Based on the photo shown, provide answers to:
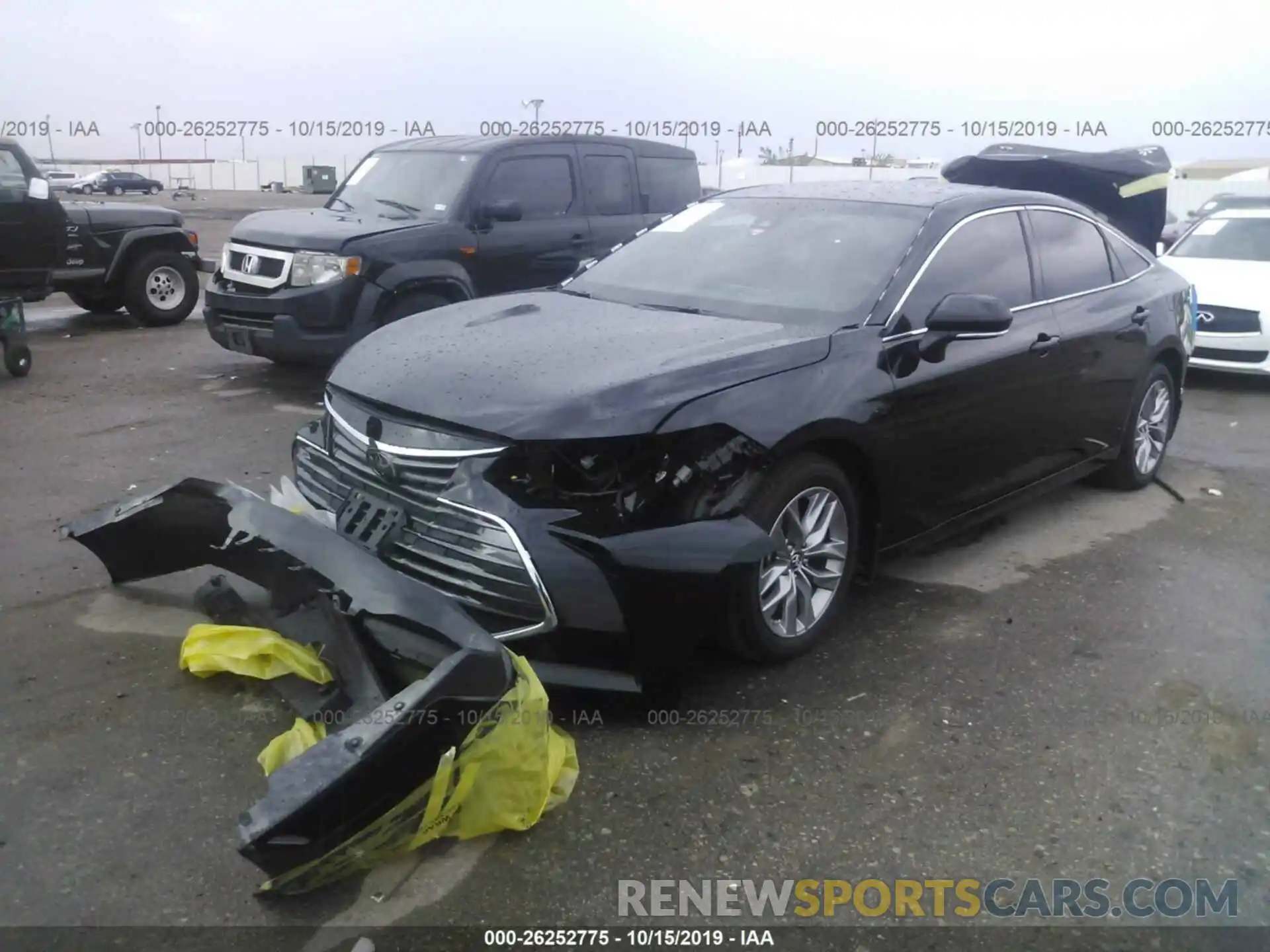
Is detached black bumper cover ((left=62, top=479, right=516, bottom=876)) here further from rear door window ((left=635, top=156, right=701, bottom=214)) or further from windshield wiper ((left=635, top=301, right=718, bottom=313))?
rear door window ((left=635, top=156, right=701, bottom=214))

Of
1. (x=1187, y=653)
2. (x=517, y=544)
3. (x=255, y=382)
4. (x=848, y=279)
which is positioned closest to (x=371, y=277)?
(x=255, y=382)

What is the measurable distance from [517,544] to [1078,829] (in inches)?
70.5

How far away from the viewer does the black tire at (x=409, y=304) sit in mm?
7977

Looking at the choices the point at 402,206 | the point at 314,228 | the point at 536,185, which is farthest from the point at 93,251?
the point at 536,185

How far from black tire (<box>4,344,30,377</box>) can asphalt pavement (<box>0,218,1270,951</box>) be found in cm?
378

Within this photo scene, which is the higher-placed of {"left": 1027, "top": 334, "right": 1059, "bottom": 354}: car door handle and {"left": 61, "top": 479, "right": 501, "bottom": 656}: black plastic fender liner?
{"left": 1027, "top": 334, "right": 1059, "bottom": 354}: car door handle

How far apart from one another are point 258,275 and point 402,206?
123 cm

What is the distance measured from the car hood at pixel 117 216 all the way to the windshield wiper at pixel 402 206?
395 cm

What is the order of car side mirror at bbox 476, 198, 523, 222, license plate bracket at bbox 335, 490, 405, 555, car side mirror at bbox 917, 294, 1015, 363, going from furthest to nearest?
car side mirror at bbox 476, 198, 523, 222 < car side mirror at bbox 917, 294, 1015, 363 < license plate bracket at bbox 335, 490, 405, 555

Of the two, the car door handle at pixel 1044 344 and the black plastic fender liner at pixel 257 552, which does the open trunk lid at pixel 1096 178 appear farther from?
the black plastic fender liner at pixel 257 552

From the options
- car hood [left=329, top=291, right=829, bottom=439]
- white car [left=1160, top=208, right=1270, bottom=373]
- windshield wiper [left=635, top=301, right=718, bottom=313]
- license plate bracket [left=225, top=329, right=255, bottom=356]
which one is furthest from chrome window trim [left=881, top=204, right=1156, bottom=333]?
license plate bracket [left=225, top=329, right=255, bottom=356]

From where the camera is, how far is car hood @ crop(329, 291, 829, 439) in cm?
344

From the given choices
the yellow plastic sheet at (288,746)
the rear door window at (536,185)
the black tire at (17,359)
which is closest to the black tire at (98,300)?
the black tire at (17,359)

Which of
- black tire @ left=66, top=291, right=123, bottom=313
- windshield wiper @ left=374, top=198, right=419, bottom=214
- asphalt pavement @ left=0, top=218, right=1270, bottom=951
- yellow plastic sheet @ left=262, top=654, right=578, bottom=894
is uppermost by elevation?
windshield wiper @ left=374, top=198, right=419, bottom=214
